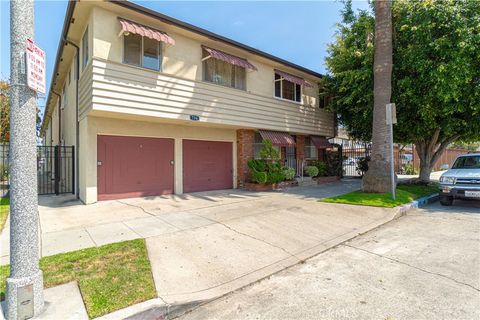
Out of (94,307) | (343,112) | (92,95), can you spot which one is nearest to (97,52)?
(92,95)

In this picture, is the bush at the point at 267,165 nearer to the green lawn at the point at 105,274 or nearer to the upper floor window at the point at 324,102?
the upper floor window at the point at 324,102

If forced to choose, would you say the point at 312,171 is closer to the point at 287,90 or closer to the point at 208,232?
the point at 287,90

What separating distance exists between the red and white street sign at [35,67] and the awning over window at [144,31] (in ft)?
18.7

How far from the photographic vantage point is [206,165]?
1200 cm

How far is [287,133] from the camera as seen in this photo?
14.4 meters

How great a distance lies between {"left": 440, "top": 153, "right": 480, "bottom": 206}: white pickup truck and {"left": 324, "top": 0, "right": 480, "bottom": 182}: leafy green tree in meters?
1.95

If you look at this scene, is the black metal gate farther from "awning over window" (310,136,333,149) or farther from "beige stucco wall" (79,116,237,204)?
→ "beige stucco wall" (79,116,237,204)

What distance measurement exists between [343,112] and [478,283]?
12.0m

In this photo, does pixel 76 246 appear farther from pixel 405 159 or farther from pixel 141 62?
pixel 405 159

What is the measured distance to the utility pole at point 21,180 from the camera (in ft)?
9.29

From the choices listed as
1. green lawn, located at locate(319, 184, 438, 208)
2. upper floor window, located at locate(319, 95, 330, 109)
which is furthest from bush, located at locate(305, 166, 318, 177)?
green lawn, located at locate(319, 184, 438, 208)

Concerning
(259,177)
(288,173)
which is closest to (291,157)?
(288,173)

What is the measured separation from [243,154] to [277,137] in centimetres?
193

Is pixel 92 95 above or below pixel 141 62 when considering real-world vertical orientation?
below
